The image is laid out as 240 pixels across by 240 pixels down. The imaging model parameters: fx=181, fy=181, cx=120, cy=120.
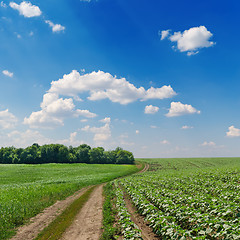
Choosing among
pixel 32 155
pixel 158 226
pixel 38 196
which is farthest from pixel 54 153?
pixel 158 226

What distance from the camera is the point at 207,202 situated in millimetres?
11023

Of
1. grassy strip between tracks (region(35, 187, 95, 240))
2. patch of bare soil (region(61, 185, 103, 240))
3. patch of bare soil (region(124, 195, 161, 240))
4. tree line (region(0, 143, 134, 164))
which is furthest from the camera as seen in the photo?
tree line (region(0, 143, 134, 164))

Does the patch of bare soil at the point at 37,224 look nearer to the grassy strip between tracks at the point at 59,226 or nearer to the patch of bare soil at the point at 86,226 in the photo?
the grassy strip between tracks at the point at 59,226

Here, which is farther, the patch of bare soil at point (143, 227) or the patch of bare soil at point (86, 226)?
the patch of bare soil at point (86, 226)

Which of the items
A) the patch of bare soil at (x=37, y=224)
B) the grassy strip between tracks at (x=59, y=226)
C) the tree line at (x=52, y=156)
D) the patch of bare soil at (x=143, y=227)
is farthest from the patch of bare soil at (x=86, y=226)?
the tree line at (x=52, y=156)

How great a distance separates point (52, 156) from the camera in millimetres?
107250

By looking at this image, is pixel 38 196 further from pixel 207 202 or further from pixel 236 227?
pixel 236 227

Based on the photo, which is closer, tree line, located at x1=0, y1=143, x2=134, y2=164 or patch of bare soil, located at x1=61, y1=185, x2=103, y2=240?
patch of bare soil, located at x1=61, y1=185, x2=103, y2=240

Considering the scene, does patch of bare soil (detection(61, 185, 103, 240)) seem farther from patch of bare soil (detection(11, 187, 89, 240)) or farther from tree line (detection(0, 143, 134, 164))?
tree line (detection(0, 143, 134, 164))

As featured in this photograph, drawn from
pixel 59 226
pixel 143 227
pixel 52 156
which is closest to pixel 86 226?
pixel 59 226

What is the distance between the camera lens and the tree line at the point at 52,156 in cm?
10188

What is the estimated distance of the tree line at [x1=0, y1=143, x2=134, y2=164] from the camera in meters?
102

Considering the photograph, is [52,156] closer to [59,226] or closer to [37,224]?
[37,224]

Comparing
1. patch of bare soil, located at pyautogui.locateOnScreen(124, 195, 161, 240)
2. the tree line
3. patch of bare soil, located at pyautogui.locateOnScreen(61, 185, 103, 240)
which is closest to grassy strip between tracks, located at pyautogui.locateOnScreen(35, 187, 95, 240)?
patch of bare soil, located at pyautogui.locateOnScreen(61, 185, 103, 240)
